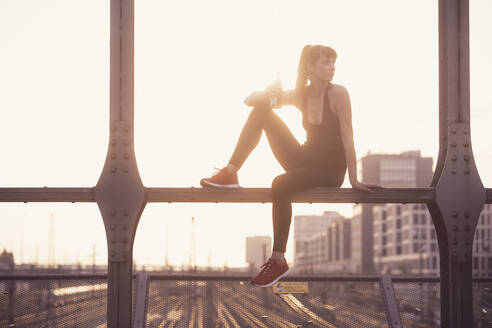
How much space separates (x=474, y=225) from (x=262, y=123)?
1.80 m

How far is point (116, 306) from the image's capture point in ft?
20.3

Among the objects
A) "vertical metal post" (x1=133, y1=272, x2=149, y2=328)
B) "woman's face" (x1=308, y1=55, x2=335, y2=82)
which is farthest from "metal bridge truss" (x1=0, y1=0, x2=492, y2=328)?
"vertical metal post" (x1=133, y1=272, x2=149, y2=328)

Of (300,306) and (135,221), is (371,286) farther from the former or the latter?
(135,221)

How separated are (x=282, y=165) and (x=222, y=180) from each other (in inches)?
21.7

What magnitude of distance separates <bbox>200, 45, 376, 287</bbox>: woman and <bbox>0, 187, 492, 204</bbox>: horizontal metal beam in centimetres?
7

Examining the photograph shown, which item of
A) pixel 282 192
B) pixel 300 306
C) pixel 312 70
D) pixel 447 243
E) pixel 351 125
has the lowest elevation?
→ pixel 300 306

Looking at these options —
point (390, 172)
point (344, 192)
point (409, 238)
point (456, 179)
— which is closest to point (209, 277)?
point (344, 192)

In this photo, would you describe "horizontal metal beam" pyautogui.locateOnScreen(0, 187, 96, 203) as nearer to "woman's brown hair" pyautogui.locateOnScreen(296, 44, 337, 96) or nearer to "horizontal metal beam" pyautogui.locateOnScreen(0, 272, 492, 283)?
"horizontal metal beam" pyautogui.locateOnScreen(0, 272, 492, 283)

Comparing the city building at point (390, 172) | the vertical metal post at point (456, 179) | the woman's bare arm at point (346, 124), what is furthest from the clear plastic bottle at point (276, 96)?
the city building at point (390, 172)

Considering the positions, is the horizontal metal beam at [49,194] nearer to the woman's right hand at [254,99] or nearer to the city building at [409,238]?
the woman's right hand at [254,99]

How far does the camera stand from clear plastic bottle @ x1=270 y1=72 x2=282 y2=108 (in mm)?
6578

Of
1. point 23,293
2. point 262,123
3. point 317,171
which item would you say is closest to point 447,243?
point 317,171

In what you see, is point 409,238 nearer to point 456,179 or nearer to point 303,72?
point 303,72

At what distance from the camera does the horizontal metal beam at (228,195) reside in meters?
6.23
